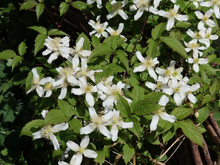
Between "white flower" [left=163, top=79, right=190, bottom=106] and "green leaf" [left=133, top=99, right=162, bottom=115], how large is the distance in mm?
268

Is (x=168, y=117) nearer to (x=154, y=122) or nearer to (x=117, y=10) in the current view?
(x=154, y=122)

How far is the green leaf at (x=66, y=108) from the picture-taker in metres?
0.97

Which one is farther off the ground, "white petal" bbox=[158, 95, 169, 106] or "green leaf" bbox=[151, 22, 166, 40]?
"green leaf" bbox=[151, 22, 166, 40]

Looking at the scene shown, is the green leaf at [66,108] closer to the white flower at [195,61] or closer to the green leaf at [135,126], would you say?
the green leaf at [135,126]

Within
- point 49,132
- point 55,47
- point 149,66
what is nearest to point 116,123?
point 49,132

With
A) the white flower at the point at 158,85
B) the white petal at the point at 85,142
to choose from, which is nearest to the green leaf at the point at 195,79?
the white flower at the point at 158,85

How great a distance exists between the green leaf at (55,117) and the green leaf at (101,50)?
1.03ft

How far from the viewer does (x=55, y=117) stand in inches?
36.8

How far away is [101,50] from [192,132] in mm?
583

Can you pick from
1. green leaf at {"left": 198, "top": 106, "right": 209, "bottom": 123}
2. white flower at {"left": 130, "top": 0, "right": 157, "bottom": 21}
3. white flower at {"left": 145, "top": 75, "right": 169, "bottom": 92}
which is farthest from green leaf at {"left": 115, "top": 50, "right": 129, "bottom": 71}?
green leaf at {"left": 198, "top": 106, "right": 209, "bottom": 123}

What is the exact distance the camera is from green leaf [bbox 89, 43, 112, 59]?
107 cm

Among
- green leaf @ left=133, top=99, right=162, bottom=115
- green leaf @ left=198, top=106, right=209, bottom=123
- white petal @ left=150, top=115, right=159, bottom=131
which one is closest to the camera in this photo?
green leaf @ left=133, top=99, right=162, bottom=115

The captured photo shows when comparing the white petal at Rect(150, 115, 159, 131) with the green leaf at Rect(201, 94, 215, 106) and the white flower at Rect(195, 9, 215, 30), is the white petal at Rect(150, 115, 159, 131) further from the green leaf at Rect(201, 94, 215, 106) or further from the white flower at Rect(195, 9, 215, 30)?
the white flower at Rect(195, 9, 215, 30)

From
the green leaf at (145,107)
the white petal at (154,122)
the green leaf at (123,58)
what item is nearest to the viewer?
the green leaf at (145,107)
